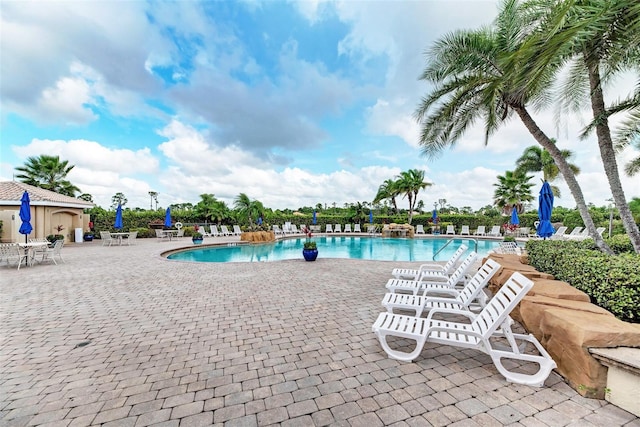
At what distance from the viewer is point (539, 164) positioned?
21.8 metres

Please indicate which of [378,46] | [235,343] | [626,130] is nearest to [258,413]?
[235,343]

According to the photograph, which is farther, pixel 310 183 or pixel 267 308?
pixel 310 183

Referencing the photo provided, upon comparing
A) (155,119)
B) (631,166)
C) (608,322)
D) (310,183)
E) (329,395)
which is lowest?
(329,395)

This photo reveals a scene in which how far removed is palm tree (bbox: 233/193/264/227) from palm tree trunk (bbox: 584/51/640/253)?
17.3m

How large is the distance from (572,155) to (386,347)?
25267 millimetres

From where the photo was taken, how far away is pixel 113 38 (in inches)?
343

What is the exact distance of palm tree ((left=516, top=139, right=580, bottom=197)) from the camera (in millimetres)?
20875

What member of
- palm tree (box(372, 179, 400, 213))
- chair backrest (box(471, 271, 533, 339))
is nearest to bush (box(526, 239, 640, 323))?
chair backrest (box(471, 271, 533, 339))

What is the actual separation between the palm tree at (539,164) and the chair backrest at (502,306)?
2379 cm

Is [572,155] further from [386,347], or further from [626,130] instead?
[386,347]

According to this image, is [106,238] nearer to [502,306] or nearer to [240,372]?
[240,372]

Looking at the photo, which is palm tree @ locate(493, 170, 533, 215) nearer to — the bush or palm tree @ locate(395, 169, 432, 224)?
palm tree @ locate(395, 169, 432, 224)

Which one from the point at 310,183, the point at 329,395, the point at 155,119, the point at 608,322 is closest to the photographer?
the point at 329,395

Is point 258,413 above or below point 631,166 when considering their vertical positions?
below
